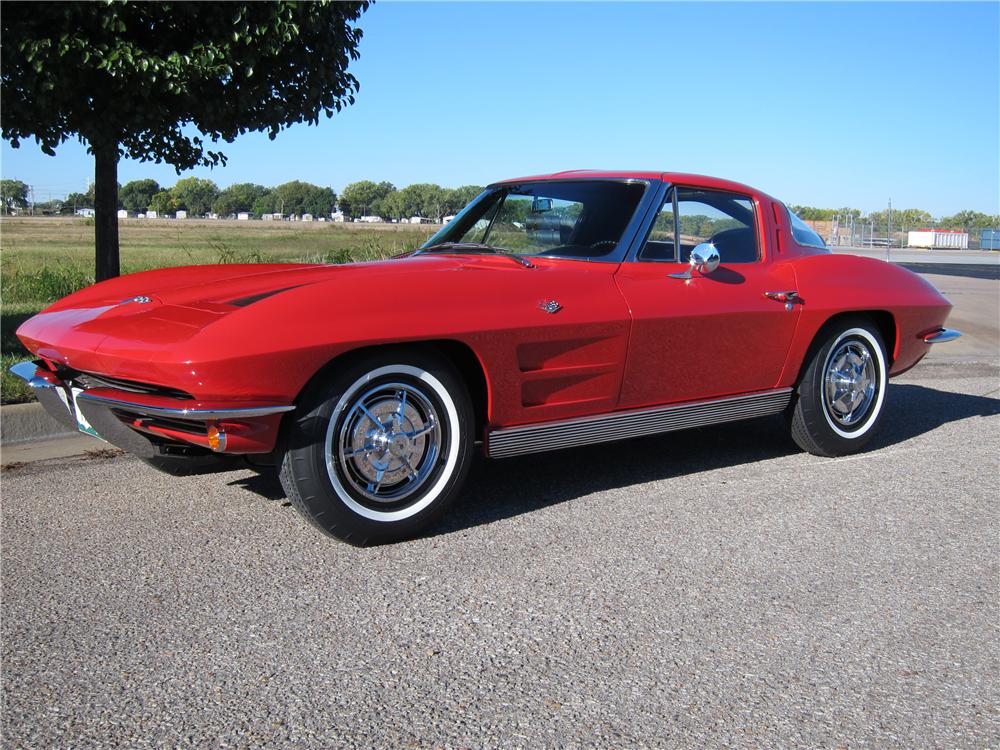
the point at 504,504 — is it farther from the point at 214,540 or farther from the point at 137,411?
the point at 137,411

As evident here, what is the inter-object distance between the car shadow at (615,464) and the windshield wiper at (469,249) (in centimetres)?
105

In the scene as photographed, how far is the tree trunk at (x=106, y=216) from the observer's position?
25.9 ft

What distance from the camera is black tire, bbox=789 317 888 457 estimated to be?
5016 mm

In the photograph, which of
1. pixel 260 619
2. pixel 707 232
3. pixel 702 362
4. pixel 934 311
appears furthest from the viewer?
→ pixel 934 311

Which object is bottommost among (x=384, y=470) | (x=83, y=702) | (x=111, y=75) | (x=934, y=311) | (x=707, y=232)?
(x=83, y=702)

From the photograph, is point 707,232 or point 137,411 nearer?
point 137,411

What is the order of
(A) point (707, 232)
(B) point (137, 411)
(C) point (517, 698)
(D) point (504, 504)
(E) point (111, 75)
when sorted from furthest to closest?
(E) point (111, 75), (A) point (707, 232), (D) point (504, 504), (B) point (137, 411), (C) point (517, 698)

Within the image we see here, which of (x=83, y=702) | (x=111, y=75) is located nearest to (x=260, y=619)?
(x=83, y=702)

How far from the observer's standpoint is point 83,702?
7.86ft

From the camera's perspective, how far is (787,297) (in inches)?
189

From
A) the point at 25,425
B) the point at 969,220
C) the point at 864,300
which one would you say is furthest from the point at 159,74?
the point at 969,220

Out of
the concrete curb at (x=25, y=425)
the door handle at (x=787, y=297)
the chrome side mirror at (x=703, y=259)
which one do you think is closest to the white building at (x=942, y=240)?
the door handle at (x=787, y=297)

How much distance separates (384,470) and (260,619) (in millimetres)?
827

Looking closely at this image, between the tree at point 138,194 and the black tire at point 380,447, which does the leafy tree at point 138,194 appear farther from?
the black tire at point 380,447
